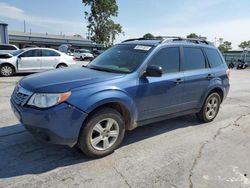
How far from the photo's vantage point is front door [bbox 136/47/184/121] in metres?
4.46

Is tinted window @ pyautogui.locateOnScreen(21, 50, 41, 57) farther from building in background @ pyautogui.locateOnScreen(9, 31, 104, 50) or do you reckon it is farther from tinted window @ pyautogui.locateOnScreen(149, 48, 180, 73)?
building in background @ pyautogui.locateOnScreen(9, 31, 104, 50)

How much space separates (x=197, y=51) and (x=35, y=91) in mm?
Answer: 3504

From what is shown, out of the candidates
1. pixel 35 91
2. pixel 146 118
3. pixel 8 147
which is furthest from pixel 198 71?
pixel 8 147

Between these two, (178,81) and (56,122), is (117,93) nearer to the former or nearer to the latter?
(56,122)

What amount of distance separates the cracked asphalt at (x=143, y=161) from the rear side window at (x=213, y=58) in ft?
4.85

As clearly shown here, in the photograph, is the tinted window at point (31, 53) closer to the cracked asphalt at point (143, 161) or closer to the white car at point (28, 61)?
the white car at point (28, 61)

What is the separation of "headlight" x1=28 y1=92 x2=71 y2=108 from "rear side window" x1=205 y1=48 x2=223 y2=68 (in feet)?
11.8

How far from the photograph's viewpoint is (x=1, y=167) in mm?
3650

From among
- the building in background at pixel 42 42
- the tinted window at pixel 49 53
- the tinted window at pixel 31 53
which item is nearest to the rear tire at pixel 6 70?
the tinted window at pixel 31 53

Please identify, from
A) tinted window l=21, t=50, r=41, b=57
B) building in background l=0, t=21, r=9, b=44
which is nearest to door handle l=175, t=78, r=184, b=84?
tinted window l=21, t=50, r=41, b=57

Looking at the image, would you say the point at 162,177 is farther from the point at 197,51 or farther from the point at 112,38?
the point at 112,38

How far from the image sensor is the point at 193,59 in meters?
5.52

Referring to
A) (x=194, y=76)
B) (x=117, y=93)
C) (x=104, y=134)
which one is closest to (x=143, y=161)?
(x=104, y=134)

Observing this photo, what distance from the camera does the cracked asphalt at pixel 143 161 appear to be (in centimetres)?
348
